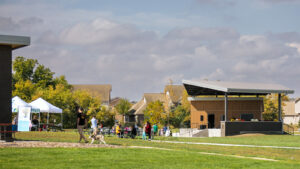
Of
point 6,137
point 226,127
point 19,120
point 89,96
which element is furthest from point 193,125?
point 6,137

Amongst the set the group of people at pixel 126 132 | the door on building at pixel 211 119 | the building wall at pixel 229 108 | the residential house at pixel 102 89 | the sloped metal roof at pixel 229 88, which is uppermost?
the residential house at pixel 102 89

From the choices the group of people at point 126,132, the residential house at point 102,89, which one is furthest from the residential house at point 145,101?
the group of people at point 126,132

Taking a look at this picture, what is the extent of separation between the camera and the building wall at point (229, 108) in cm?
5344

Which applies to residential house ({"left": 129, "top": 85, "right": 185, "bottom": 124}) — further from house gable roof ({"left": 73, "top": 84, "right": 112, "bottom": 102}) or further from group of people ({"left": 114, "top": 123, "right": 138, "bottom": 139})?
group of people ({"left": 114, "top": 123, "right": 138, "bottom": 139})

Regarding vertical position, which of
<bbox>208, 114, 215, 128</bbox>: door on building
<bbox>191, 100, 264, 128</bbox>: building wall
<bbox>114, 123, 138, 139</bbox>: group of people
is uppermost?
<bbox>191, 100, 264, 128</bbox>: building wall

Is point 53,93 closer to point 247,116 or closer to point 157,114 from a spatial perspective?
point 157,114

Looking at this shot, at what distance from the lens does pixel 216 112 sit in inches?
2116

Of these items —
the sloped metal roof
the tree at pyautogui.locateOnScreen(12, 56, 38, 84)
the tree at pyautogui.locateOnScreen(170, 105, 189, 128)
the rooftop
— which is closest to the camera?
the rooftop

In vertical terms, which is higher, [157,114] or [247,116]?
[157,114]

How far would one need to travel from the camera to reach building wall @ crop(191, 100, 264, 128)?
5344 cm

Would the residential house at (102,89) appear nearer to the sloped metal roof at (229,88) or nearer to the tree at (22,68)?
the tree at (22,68)

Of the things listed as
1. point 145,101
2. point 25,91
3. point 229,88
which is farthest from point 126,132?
point 145,101

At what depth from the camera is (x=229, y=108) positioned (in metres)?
53.3

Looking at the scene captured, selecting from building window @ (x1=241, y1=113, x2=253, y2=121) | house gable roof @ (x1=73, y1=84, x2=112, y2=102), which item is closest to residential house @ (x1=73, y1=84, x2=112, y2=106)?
house gable roof @ (x1=73, y1=84, x2=112, y2=102)
